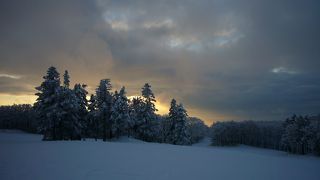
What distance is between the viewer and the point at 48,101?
5128 centimetres

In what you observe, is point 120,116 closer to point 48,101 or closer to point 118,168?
point 48,101

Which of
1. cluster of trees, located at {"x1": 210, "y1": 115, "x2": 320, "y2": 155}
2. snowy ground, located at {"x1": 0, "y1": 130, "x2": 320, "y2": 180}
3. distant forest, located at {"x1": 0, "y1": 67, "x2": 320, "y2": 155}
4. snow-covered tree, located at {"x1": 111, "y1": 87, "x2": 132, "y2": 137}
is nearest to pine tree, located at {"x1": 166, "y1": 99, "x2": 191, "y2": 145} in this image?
distant forest, located at {"x1": 0, "y1": 67, "x2": 320, "y2": 155}

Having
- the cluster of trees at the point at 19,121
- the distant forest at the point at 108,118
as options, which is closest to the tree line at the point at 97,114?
the distant forest at the point at 108,118

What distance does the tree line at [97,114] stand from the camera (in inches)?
2035

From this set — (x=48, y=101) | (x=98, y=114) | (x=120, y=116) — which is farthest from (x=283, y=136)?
(x=48, y=101)

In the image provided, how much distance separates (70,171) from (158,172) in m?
6.35

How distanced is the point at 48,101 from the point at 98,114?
1399 cm

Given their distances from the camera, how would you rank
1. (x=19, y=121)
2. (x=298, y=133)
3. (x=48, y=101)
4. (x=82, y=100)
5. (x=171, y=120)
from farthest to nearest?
(x=19, y=121) < (x=298, y=133) < (x=171, y=120) < (x=82, y=100) < (x=48, y=101)

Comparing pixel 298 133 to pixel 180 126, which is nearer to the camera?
pixel 180 126

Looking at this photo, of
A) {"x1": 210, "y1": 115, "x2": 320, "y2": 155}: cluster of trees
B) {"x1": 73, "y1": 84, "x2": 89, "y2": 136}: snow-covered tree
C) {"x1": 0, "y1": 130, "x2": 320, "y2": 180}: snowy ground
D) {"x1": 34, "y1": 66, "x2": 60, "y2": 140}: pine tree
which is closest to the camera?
{"x1": 0, "y1": 130, "x2": 320, "y2": 180}: snowy ground

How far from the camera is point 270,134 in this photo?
173 m

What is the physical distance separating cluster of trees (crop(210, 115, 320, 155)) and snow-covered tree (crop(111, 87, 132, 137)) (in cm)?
5138

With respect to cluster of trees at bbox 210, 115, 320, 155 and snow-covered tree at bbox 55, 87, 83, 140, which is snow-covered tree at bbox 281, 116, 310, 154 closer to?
cluster of trees at bbox 210, 115, 320, 155

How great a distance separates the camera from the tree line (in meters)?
51.7
